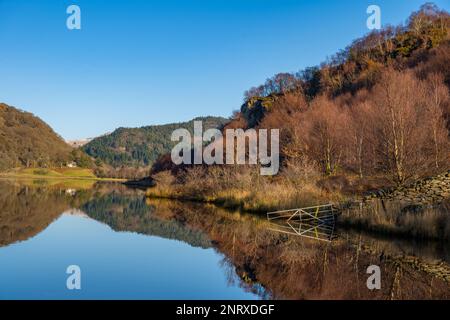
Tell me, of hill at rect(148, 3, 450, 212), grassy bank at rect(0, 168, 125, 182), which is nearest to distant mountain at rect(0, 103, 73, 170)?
grassy bank at rect(0, 168, 125, 182)

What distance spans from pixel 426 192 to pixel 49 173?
12198 centimetres

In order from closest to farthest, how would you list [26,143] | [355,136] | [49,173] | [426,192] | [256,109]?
[426,192]
[355,136]
[256,109]
[49,173]
[26,143]

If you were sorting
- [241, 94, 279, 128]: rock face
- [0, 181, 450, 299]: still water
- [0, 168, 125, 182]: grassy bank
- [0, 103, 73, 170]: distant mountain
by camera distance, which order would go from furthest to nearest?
[0, 103, 73, 170]: distant mountain
[0, 168, 125, 182]: grassy bank
[241, 94, 279, 128]: rock face
[0, 181, 450, 299]: still water

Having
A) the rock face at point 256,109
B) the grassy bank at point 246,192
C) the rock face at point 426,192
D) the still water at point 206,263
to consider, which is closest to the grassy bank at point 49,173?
the rock face at point 256,109

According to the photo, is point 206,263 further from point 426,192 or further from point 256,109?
point 256,109

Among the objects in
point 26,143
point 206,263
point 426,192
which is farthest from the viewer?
point 26,143

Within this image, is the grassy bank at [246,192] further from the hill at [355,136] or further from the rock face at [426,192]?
the rock face at [426,192]

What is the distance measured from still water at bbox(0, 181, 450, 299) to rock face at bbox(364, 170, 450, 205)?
330cm

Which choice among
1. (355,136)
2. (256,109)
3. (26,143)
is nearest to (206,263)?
(355,136)

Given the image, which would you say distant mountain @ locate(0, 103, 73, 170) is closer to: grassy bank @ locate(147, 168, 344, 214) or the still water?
grassy bank @ locate(147, 168, 344, 214)

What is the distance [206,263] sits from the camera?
42.7 feet

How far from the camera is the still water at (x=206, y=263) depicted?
29.7 feet

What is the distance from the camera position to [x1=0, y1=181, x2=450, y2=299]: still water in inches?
356
